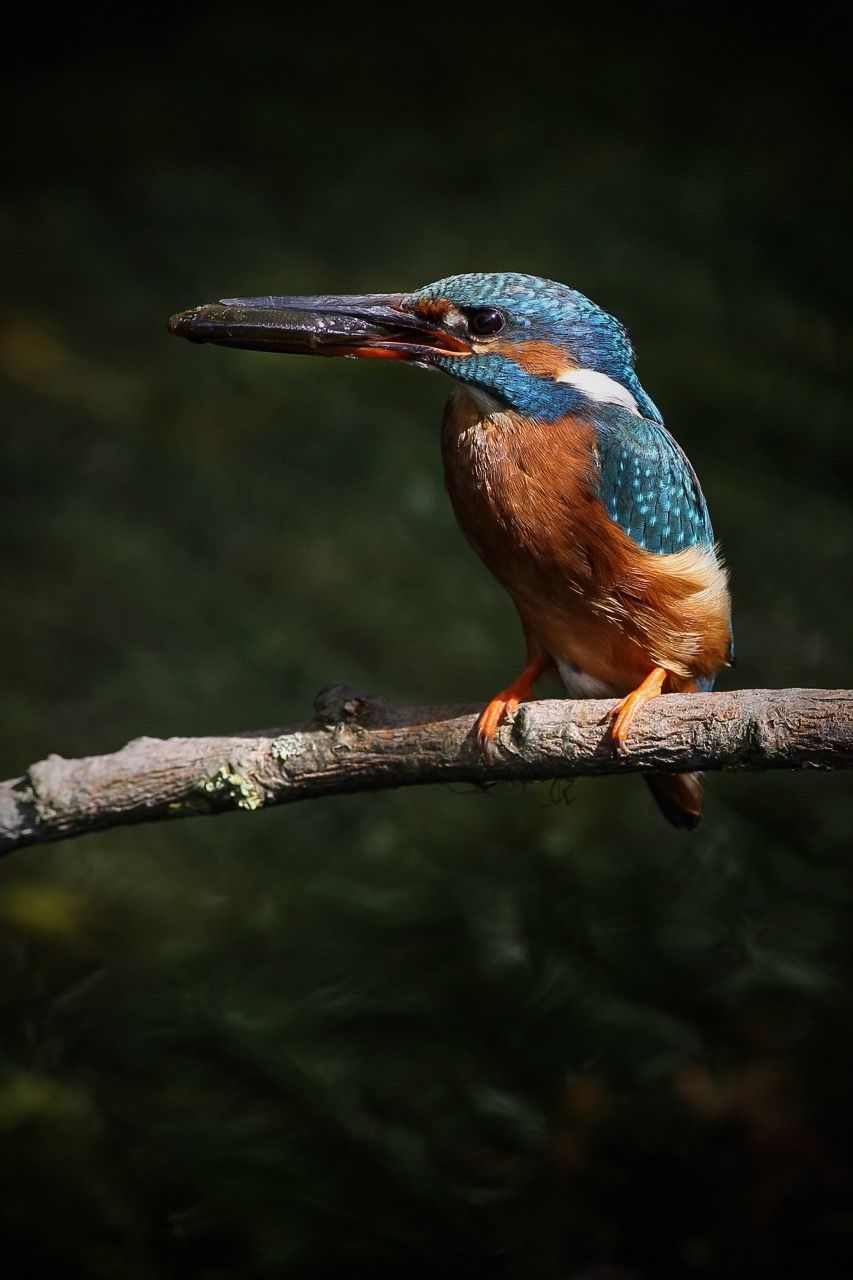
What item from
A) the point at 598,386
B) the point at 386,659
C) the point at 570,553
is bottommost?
the point at 570,553

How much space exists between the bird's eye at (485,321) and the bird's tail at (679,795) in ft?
3.27

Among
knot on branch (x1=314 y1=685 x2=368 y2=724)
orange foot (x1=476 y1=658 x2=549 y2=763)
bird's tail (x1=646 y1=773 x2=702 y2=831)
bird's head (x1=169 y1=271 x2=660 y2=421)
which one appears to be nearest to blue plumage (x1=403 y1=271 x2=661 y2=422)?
bird's head (x1=169 y1=271 x2=660 y2=421)

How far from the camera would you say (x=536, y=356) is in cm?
260

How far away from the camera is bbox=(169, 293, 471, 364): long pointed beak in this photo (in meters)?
2.58

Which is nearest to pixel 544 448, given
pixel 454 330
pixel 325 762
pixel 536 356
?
pixel 536 356

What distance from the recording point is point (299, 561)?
498 centimetres

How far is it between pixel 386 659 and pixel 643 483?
210 cm

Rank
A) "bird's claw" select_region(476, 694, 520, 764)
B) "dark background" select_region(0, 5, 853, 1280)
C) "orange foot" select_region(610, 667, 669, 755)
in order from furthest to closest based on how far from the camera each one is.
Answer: "dark background" select_region(0, 5, 853, 1280), "bird's claw" select_region(476, 694, 520, 764), "orange foot" select_region(610, 667, 669, 755)

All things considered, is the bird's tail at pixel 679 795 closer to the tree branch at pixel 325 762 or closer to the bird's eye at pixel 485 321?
the tree branch at pixel 325 762

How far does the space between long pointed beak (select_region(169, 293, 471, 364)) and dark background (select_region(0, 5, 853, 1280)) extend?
114 centimetres

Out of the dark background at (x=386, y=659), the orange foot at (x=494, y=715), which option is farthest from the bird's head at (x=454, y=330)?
the dark background at (x=386, y=659)

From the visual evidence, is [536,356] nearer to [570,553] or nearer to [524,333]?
[524,333]

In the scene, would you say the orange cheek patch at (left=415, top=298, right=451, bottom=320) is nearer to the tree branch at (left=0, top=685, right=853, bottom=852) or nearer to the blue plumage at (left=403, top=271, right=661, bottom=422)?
the blue plumage at (left=403, top=271, right=661, bottom=422)

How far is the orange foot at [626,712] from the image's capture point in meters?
2.24
